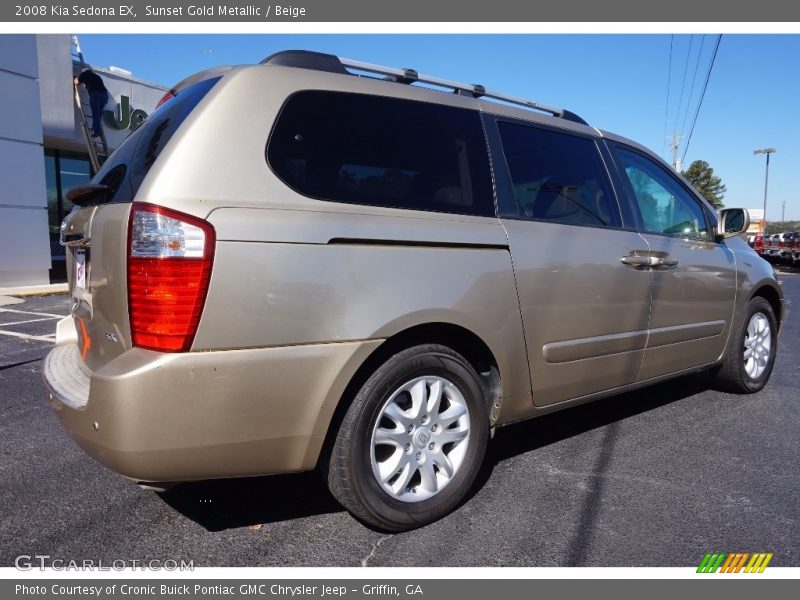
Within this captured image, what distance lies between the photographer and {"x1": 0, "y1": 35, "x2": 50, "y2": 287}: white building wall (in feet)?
36.9

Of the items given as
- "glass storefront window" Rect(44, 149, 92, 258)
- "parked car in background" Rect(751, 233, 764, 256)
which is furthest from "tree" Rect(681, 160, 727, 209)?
"glass storefront window" Rect(44, 149, 92, 258)

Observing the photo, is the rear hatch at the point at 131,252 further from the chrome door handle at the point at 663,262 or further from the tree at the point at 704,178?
the tree at the point at 704,178

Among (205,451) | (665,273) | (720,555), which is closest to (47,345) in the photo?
(205,451)

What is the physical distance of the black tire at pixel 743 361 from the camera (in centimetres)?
468

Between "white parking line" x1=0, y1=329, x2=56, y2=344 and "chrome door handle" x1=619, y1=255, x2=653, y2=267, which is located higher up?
"chrome door handle" x1=619, y1=255, x2=653, y2=267

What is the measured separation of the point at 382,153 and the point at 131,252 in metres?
1.11

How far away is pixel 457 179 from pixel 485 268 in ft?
1.46

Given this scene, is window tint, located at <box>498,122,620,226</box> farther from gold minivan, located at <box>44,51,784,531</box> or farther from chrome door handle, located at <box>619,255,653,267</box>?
chrome door handle, located at <box>619,255,653,267</box>

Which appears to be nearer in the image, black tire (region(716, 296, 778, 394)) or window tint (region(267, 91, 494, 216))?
window tint (region(267, 91, 494, 216))

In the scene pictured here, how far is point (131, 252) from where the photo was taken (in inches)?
86.4

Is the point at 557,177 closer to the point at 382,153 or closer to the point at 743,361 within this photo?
the point at 382,153

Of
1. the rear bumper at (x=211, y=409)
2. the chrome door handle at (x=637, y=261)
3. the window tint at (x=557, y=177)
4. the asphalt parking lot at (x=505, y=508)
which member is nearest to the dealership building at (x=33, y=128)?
the asphalt parking lot at (x=505, y=508)

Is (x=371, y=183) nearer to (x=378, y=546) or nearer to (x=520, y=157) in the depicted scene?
(x=520, y=157)

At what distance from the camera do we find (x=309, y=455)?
2439 millimetres
